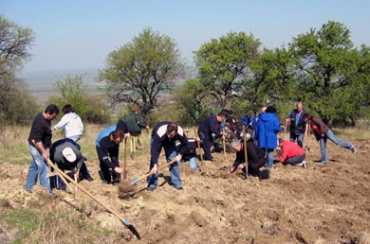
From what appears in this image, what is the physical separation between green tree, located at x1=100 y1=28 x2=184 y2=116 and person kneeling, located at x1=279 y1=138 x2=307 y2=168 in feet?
57.3

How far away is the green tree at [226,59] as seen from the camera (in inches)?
918

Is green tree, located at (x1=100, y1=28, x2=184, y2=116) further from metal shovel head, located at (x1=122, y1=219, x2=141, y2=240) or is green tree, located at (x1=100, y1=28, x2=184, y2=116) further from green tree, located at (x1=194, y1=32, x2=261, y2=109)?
metal shovel head, located at (x1=122, y1=219, x2=141, y2=240)

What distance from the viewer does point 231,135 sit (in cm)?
1080

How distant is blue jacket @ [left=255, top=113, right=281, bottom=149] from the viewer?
8.82m

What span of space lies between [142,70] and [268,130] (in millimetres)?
18900

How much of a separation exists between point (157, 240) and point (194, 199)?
4.58ft

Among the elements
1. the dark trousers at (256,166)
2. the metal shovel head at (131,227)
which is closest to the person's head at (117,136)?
the metal shovel head at (131,227)

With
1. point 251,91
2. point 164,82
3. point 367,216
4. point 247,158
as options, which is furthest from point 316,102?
point 367,216

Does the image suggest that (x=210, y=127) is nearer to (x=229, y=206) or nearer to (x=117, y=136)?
(x=229, y=206)

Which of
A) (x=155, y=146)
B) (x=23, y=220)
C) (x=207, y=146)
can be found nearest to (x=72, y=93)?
(x=207, y=146)

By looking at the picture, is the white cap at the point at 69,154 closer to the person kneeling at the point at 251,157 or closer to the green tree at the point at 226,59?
the person kneeling at the point at 251,157

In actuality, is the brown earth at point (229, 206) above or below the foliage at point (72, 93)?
below

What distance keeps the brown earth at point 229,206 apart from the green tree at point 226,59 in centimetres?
1505

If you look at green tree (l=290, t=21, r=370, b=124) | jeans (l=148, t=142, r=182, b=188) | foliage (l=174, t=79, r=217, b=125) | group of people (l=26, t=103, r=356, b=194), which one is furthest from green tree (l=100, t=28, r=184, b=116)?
jeans (l=148, t=142, r=182, b=188)
